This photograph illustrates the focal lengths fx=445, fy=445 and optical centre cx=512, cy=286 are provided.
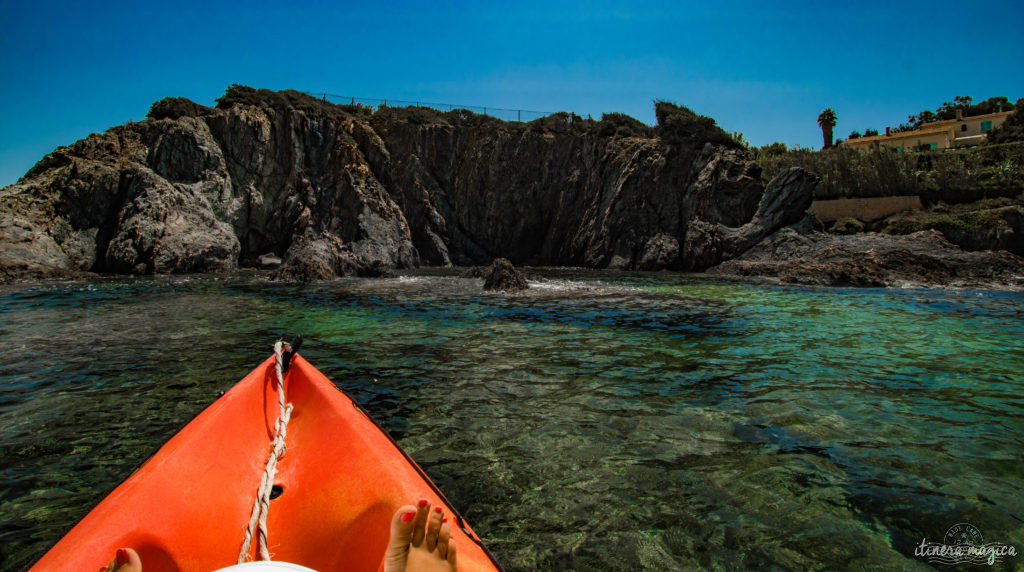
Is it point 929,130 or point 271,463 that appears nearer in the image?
point 271,463

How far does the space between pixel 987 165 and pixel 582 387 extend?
54590 millimetres

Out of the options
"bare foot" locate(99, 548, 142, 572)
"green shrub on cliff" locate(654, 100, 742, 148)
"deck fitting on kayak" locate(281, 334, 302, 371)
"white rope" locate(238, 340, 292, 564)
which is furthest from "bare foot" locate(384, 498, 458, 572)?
"green shrub on cliff" locate(654, 100, 742, 148)

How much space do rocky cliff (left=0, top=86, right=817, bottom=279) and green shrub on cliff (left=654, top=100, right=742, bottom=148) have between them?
0.54ft

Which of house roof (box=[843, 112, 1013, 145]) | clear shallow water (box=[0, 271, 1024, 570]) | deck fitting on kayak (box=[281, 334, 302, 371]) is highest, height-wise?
house roof (box=[843, 112, 1013, 145])

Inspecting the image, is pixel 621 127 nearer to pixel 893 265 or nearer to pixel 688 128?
pixel 688 128

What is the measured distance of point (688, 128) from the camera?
120ft

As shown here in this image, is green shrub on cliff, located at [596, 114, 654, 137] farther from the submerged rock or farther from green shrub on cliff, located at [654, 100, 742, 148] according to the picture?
the submerged rock

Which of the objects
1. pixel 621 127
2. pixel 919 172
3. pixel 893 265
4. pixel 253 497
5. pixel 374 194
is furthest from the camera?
pixel 621 127

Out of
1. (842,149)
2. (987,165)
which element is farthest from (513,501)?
(987,165)

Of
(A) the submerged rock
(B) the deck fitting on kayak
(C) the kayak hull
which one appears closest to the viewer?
(C) the kayak hull

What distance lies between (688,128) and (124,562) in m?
40.7

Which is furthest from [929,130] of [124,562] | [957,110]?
[124,562]

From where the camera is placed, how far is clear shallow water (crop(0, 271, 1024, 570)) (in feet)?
10.9

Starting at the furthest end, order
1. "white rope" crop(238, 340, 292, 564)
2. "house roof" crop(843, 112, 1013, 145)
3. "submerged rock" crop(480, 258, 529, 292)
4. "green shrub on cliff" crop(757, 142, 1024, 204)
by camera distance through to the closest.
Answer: "house roof" crop(843, 112, 1013, 145), "green shrub on cliff" crop(757, 142, 1024, 204), "submerged rock" crop(480, 258, 529, 292), "white rope" crop(238, 340, 292, 564)
